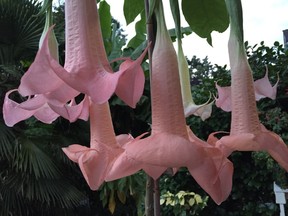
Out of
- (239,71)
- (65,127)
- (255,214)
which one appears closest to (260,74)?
(255,214)

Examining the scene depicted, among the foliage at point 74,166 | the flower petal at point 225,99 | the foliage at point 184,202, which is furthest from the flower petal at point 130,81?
the foliage at point 184,202

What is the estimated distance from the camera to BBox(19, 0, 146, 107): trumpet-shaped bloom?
24 centimetres

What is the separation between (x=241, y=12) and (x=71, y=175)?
2.74m

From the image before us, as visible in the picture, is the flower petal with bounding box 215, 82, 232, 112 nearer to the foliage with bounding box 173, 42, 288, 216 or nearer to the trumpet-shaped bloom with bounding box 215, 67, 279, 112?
the trumpet-shaped bloom with bounding box 215, 67, 279, 112

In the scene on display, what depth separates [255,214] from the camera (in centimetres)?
230

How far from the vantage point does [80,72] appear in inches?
10.3

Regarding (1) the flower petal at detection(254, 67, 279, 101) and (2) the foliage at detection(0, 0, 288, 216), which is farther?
(2) the foliage at detection(0, 0, 288, 216)

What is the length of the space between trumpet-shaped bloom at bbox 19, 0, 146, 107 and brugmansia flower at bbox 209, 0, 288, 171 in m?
0.11

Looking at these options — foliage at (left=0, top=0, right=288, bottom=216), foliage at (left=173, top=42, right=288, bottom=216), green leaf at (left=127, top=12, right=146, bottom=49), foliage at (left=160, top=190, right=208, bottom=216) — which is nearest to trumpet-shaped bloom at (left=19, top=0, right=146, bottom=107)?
green leaf at (left=127, top=12, right=146, bottom=49)

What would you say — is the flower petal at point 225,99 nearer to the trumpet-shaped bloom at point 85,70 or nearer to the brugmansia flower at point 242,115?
the brugmansia flower at point 242,115

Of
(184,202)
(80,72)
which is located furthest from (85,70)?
(184,202)

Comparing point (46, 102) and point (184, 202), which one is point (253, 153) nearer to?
point (184, 202)

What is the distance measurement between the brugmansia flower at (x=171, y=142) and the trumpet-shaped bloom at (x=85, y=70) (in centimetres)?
4

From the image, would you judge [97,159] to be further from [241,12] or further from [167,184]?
[167,184]
